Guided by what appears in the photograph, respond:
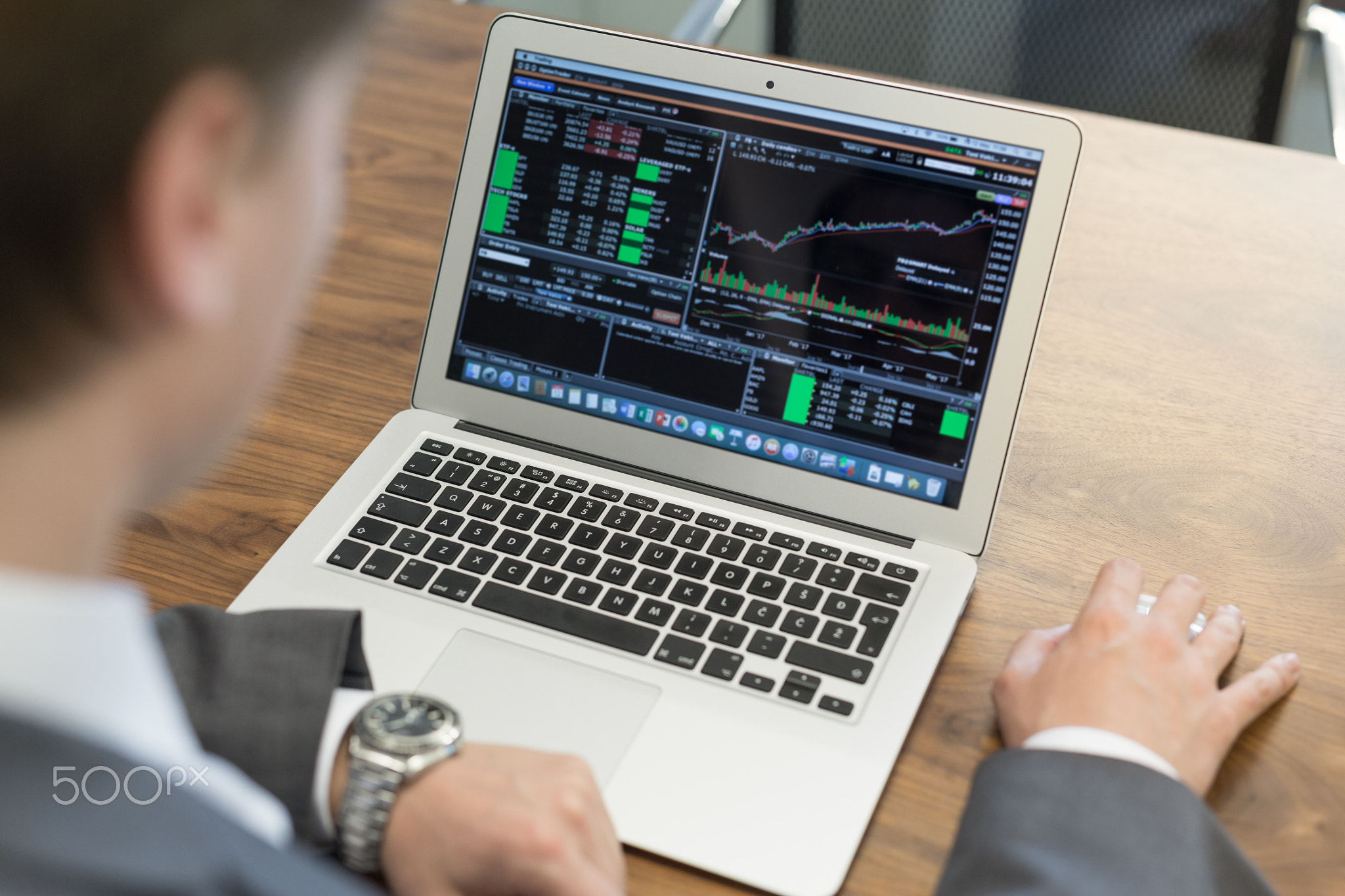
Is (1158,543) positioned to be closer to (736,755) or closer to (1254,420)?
(1254,420)

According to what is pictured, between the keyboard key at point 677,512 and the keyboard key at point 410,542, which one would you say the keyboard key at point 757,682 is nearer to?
the keyboard key at point 677,512

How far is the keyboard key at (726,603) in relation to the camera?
798mm

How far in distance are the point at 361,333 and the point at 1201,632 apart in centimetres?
78

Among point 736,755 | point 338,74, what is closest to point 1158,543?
point 736,755

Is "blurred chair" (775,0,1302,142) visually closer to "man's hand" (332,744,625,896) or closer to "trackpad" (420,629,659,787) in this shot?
Result: "trackpad" (420,629,659,787)

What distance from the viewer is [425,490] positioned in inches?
35.5

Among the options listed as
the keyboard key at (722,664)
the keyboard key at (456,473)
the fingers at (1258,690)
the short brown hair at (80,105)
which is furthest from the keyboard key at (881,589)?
the short brown hair at (80,105)

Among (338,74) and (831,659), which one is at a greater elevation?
(338,74)

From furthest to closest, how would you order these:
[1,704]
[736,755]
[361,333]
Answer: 1. [361,333]
2. [736,755]
3. [1,704]

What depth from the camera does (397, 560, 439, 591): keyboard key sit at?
0.84m

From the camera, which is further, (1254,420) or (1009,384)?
(1254,420)

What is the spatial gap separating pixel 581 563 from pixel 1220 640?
444mm

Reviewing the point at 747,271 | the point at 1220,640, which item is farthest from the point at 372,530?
the point at 1220,640

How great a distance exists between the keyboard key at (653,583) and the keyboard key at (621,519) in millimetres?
50
